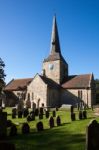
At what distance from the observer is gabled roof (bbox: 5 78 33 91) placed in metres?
60.7

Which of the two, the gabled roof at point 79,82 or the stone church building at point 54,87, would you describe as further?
the gabled roof at point 79,82

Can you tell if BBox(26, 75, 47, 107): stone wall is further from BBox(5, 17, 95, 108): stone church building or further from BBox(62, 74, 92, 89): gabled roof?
BBox(62, 74, 92, 89): gabled roof

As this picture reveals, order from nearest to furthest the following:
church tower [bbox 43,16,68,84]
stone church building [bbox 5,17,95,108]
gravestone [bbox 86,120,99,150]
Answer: gravestone [bbox 86,120,99,150] < stone church building [bbox 5,17,95,108] < church tower [bbox 43,16,68,84]

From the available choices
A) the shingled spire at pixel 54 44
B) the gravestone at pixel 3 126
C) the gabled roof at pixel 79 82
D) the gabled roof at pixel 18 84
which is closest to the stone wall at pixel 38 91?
the gabled roof at pixel 18 84

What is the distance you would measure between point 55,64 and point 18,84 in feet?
36.7

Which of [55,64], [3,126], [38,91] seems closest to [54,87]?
[38,91]

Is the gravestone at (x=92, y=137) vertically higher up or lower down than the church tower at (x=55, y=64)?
lower down

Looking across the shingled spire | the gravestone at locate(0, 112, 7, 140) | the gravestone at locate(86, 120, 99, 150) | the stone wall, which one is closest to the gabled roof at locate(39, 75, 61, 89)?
the stone wall

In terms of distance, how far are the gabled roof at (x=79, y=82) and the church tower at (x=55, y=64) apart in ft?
9.01

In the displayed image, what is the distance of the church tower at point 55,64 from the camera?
58.2 meters

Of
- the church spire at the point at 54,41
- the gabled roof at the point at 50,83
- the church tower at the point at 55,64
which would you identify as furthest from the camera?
the church spire at the point at 54,41

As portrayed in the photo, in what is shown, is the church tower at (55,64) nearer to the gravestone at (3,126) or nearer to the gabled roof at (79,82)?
the gabled roof at (79,82)

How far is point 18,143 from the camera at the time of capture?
12695mm

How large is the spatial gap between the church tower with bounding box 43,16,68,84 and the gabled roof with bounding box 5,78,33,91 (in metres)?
5.43
